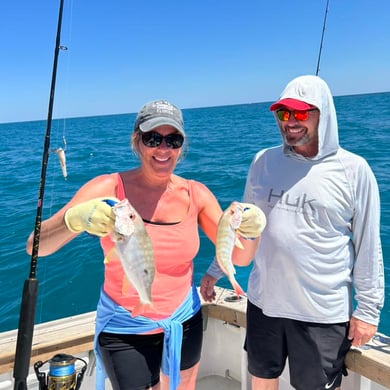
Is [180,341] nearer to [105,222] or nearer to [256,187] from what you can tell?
[105,222]

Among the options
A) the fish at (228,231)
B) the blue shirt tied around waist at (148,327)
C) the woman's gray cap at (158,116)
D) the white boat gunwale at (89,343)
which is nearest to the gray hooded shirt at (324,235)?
the white boat gunwale at (89,343)

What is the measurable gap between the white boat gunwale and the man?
0.14 m

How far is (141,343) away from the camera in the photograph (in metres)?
2.00

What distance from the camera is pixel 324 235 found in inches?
85.2

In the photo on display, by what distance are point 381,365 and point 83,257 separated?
17.8 feet

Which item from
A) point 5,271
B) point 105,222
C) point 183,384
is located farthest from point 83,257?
point 105,222

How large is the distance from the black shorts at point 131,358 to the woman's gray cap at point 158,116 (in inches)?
42.9

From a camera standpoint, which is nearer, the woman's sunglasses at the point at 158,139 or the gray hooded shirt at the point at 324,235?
the woman's sunglasses at the point at 158,139

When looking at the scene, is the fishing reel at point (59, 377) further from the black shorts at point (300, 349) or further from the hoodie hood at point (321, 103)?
the hoodie hood at point (321, 103)

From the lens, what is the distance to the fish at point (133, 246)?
5.25 feet

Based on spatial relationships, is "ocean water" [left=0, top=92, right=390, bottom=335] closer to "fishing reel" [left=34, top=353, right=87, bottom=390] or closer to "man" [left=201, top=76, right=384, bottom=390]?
"man" [left=201, top=76, right=384, bottom=390]

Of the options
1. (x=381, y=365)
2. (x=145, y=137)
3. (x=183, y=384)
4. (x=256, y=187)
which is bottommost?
(x=183, y=384)

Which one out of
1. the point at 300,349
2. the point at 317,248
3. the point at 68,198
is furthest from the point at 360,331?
the point at 68,198

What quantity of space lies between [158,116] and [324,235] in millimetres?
1139
